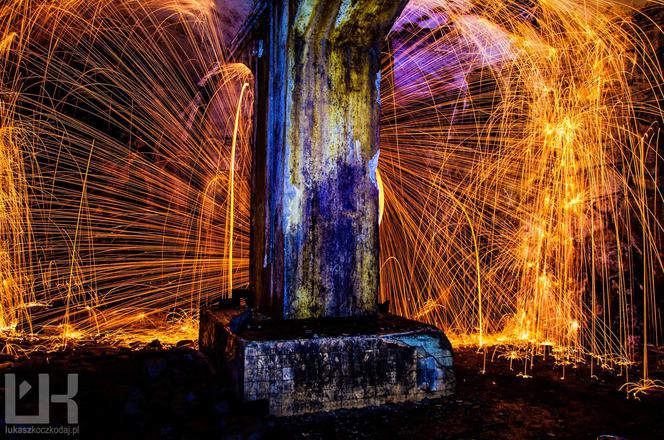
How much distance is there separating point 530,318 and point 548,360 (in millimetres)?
1237

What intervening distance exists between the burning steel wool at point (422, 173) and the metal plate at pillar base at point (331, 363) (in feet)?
4.06

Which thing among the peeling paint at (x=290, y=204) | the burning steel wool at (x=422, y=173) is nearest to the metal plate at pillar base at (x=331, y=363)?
the peeling paint at (x=290, y=204)

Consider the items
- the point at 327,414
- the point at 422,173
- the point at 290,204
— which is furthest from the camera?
the point at 422,173

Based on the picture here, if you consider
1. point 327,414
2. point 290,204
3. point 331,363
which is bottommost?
point 327,414

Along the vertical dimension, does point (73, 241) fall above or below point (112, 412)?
above

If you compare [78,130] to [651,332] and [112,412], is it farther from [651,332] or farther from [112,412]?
[651,332]

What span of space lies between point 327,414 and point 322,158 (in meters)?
1.68

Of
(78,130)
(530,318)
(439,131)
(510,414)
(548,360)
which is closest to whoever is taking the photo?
(510,414)

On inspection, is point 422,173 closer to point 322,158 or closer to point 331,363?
point 322,158

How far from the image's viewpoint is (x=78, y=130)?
26.7 feet

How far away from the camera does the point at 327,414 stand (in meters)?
2.76

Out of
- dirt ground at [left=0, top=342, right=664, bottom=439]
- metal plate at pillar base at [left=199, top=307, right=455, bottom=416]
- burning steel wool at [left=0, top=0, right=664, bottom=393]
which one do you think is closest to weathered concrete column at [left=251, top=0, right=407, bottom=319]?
metal plate at pillar base at [left=199, top=307, right=455, bottom=416]

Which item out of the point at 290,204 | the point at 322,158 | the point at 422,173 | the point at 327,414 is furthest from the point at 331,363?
the point at 422,173

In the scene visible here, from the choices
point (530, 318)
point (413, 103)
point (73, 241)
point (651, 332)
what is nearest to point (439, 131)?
point (413, 103)
